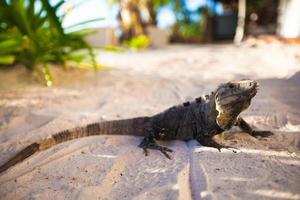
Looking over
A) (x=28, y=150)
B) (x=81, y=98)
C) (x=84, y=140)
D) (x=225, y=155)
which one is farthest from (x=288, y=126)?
(x=81, y=98)

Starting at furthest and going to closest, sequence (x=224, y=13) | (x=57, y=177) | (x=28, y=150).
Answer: (x=224, y=13)
(x=28, y=150)
(x=57, y=177)

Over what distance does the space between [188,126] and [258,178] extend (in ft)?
2.98

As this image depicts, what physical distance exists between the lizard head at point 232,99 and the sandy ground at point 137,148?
0.64 ft

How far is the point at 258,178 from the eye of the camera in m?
1.72

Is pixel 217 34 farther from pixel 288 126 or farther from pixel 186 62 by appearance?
pixel 288 126

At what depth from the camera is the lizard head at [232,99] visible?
6.79 ft

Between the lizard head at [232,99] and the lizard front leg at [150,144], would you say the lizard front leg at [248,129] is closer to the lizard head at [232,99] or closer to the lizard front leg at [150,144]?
the lizard head at [232,99]

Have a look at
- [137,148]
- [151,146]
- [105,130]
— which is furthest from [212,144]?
[105,130]

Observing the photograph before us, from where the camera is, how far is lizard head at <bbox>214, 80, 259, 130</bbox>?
2070 millimetres

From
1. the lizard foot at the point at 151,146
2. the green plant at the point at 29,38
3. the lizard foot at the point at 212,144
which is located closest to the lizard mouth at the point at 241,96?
the lizard foot at the point at 212,144

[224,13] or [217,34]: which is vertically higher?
[224,13]

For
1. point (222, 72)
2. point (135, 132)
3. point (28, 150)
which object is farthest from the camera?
point (222, 72)

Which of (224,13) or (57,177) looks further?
(224,13)

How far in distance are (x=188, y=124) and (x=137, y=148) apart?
1.49 ft
